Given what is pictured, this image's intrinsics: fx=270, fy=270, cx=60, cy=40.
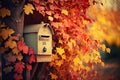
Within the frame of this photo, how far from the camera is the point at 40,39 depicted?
4684mm

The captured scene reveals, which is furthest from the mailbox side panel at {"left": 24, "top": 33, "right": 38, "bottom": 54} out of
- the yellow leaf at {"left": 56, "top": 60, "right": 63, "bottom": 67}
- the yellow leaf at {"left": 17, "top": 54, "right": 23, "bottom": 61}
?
the yellow leaf at {"left": 56, "top": 60, "right": 63, "bottom": 67}

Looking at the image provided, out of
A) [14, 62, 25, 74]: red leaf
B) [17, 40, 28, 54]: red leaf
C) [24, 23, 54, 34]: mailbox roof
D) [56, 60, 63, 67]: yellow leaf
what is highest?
[24, 23, 54, 34]: mailbox roof

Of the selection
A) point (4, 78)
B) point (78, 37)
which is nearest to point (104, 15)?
point (78, 37)

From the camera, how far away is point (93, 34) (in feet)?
22.6

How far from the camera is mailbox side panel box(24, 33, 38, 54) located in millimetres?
4656

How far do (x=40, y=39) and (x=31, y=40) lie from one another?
17cm

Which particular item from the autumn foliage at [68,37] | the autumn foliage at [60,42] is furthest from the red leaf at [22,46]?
the autumn foliage at [68,37]

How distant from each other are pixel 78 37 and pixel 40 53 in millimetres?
1137

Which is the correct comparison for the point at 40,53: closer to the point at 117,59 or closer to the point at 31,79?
the point at 31,79

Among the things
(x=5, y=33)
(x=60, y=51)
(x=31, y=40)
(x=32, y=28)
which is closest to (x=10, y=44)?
(x=5, y=33)

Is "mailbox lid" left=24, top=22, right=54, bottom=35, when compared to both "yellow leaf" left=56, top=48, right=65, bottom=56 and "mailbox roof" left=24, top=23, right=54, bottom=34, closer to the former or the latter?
"mailbox roof" left=24, top=23, right=54, bottom=34

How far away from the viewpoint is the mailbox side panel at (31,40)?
4656 mm

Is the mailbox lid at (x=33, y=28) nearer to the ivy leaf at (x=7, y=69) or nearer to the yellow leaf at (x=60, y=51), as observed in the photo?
the yellow leaf at (x=60, y=51)

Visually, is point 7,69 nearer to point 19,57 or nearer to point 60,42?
point 19,57
